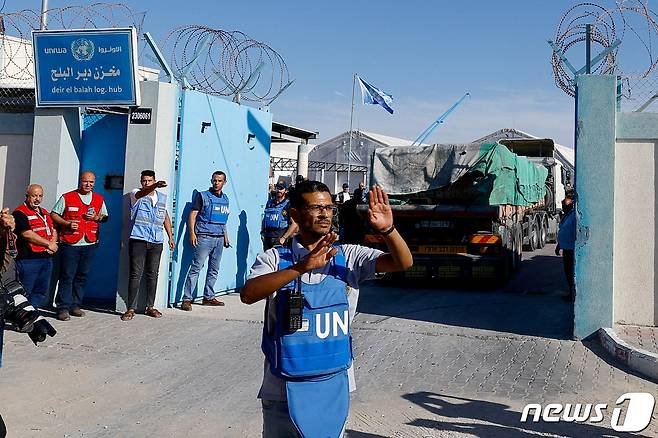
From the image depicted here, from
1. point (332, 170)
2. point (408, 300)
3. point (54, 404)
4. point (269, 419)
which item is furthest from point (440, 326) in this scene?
point (332, 170)

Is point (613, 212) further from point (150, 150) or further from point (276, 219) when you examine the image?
point (150, 150)

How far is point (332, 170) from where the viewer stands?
36125mm

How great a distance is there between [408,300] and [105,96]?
511cm

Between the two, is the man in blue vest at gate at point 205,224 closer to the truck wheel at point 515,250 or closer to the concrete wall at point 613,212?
the concrete wall at point 613,212

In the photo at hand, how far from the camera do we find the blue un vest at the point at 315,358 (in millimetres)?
2689

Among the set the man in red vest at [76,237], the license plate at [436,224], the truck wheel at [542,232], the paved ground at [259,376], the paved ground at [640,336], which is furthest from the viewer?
the truck wheel at [542,232]

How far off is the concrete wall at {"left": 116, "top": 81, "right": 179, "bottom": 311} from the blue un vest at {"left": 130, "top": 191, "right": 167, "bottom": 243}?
442 mm

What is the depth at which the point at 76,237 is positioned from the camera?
7914 mm

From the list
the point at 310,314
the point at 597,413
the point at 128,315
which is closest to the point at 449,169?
the point at 128,315

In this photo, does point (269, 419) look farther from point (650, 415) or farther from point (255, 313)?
point (255, 313)

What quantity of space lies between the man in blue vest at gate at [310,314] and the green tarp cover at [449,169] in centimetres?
857

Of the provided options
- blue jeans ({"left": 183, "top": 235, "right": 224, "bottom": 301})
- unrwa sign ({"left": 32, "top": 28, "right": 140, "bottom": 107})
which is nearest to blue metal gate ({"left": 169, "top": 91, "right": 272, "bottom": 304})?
blue jeans ({"left": 183, "top": 235, "right": 224, "bottom": 301})

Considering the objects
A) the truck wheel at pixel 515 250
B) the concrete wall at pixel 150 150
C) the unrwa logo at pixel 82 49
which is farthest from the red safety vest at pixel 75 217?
the truck wheel at pixel 515 250

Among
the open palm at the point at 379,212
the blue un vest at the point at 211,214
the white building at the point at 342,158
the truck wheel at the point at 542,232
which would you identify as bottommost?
the open palm at the point at 379,212
